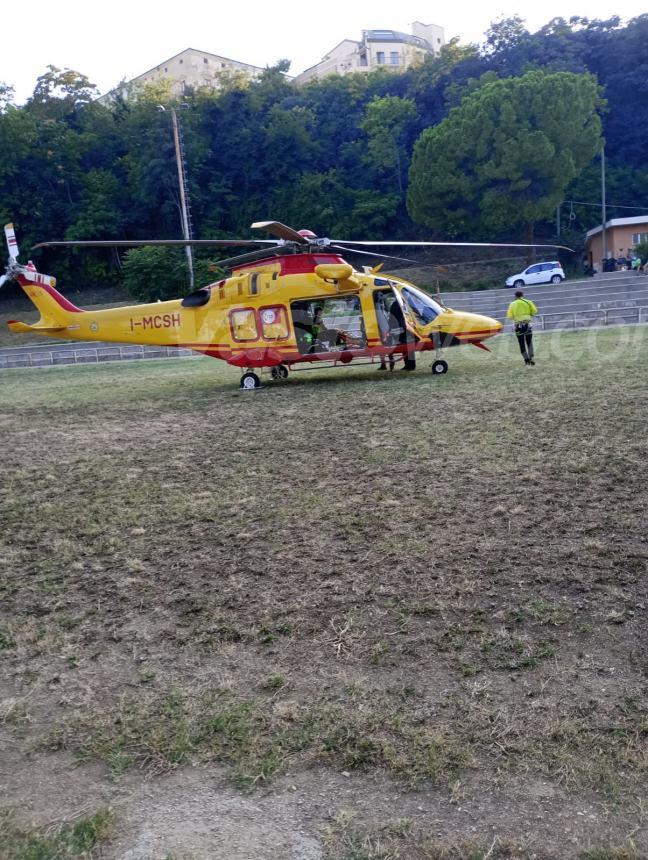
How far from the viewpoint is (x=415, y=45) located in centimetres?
8238

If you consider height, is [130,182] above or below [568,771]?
above

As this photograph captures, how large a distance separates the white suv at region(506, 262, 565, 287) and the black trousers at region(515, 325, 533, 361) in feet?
79.0

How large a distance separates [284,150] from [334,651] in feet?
175

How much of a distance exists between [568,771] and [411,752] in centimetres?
63

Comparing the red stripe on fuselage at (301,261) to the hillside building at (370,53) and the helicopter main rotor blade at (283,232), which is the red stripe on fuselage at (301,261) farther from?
the hillside building at (370,53)

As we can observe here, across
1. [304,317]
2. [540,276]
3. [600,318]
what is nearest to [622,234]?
[540,276]

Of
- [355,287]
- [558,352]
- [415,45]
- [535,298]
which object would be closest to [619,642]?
[355,287]

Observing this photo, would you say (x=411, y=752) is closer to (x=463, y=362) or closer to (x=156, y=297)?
(x=463, y=362)

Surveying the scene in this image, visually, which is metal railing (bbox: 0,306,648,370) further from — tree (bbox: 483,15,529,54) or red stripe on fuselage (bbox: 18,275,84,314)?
tree (bbox: 483,15,529,54)

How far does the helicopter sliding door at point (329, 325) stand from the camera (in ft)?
45.1

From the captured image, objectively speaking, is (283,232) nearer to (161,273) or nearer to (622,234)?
(161,273)

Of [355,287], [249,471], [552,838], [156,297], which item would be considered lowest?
[552,838]

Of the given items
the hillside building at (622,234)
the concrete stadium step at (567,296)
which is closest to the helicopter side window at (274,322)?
the concrete stadium step at (567,296)

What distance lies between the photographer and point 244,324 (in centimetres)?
1399
